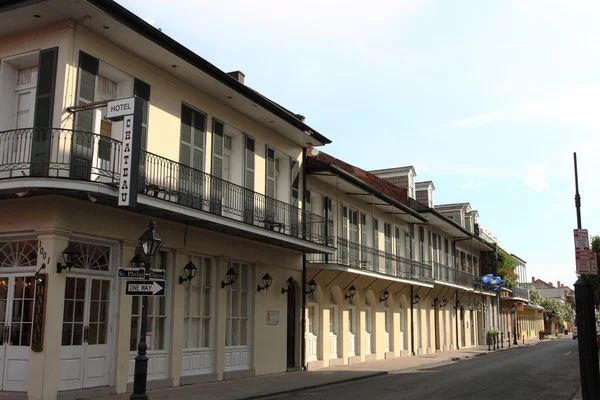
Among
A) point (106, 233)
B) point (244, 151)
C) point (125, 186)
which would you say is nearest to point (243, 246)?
point (244, 151)

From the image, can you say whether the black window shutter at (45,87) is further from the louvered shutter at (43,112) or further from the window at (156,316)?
the window at (156,316)

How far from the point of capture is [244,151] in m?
17.1

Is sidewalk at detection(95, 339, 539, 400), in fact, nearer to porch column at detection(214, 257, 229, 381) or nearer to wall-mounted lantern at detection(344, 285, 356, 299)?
porch column at detection(214, 257, 229, 381)

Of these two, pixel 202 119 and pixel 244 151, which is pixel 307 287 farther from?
pixel 202 119

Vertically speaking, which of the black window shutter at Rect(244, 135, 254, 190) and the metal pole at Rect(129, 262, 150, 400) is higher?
the black window shutter at Rect(244, 135, 254, 190)

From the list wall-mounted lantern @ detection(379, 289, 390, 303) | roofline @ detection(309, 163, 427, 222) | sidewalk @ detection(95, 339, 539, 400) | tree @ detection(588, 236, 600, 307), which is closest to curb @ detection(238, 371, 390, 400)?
sidewalk @ detection(95, 339, 539, 400)

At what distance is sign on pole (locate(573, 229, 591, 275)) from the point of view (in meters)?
11.2

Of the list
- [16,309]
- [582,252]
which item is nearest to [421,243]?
[582,252]

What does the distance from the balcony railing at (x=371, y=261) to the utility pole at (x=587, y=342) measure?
10175 mm

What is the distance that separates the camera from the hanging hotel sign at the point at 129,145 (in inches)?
429

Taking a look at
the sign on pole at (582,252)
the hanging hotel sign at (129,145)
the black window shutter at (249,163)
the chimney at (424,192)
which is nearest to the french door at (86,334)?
the hanging hotel sign at (129,145)

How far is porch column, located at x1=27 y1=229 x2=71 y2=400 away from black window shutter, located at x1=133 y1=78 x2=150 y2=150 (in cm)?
284

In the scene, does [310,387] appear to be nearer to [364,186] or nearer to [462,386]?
[462,386]

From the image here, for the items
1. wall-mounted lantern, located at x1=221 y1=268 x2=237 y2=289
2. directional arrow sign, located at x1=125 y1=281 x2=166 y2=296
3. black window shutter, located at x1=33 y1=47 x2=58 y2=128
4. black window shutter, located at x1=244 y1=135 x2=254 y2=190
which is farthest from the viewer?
black window shutter, located at x1=244 y1=135 x2=254 y2=190
